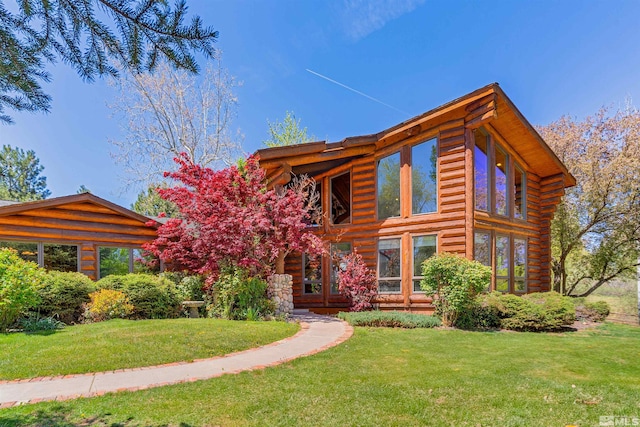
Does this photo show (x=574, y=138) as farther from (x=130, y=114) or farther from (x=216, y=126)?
(x=130, y=114)

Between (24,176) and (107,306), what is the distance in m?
28.3

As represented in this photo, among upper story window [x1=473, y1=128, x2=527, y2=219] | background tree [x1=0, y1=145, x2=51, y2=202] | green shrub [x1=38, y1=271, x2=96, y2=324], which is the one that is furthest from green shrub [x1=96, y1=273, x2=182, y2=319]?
background tree [x1=0, y1=145, x2=51, y2=202]

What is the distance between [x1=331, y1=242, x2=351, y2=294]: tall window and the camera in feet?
37.8

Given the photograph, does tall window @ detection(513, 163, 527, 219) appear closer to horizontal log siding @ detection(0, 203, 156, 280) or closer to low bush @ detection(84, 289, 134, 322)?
low bush @ detection(84, 289, 134, 322)

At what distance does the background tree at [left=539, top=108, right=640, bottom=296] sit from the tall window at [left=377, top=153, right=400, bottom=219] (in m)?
8.99

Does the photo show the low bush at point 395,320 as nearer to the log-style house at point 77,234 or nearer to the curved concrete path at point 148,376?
the curved concrete path at point 148,376

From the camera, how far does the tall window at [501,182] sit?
36.9 feet

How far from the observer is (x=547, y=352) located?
5.85m

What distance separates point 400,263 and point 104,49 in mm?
9531

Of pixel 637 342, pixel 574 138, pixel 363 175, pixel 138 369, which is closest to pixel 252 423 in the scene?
pixel 138 369

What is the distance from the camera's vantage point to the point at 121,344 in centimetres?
558

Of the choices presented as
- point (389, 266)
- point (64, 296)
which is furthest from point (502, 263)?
point (64, 296)

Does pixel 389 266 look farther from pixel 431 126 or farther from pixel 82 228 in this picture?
pixel 82 228

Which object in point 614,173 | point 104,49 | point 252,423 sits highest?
point 614,173
